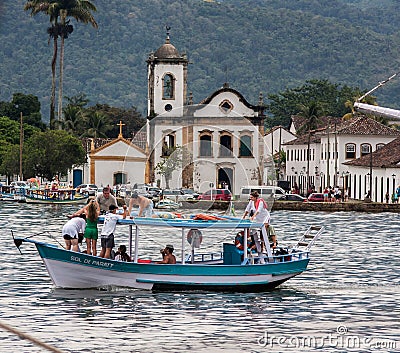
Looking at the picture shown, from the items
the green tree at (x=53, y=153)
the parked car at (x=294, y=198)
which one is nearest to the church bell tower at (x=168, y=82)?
the green tree at (x=53, y=153)

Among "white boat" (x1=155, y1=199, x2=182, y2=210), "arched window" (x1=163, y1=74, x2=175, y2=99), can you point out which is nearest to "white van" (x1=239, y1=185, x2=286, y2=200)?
"white boat" (x1=155, y1=199, x2=182, y2=210)

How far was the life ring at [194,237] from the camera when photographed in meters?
28.3

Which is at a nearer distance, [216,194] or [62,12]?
[216,194]

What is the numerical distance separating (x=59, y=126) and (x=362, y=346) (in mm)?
103688

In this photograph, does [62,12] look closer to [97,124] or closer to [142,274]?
[97,124]

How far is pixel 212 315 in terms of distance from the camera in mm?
25203

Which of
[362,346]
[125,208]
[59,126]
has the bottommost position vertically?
[362,346]

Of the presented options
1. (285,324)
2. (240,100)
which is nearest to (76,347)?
(285,324)

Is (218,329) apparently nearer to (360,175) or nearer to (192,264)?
(192,264)

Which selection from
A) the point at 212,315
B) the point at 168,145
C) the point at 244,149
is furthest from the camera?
the point at 168,145

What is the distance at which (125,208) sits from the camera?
91.5 ft

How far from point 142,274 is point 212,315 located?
10.7 feet

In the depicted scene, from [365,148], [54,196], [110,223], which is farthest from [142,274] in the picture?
[365,148]

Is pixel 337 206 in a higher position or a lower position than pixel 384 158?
lower
